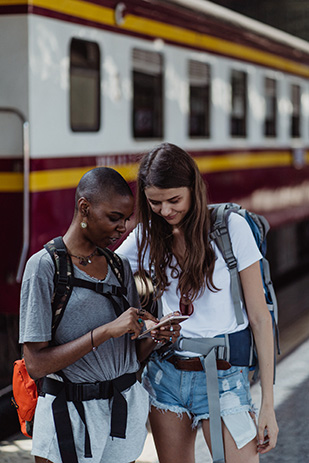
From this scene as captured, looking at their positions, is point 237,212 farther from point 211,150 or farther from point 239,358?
point 211,150

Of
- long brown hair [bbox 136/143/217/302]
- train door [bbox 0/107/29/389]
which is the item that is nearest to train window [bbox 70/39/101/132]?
train door [bbox 0/107/29/389]

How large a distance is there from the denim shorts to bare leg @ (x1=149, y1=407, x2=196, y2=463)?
0.08 ft

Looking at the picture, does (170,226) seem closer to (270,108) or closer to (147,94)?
(147,94)

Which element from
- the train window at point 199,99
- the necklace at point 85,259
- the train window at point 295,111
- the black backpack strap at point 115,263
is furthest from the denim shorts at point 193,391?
the train window at point 295,111

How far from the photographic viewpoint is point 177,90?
702 centimetres

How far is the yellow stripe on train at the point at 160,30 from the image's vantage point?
17.2 ft

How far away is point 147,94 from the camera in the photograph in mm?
6504

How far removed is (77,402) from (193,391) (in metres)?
0.50

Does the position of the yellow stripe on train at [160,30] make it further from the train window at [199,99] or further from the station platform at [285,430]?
the station platform at [285,430]

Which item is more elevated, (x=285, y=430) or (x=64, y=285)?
(x=64, y=285)

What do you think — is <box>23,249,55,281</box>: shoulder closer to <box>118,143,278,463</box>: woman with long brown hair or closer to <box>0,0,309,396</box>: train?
<box>118,143,278,463</box>: woman with long brown hair

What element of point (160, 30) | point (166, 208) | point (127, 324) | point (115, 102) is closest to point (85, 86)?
point (115, 102)

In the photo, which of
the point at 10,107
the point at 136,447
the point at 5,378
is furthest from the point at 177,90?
the point at 136,447

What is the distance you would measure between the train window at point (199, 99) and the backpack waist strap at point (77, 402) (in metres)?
5.27
